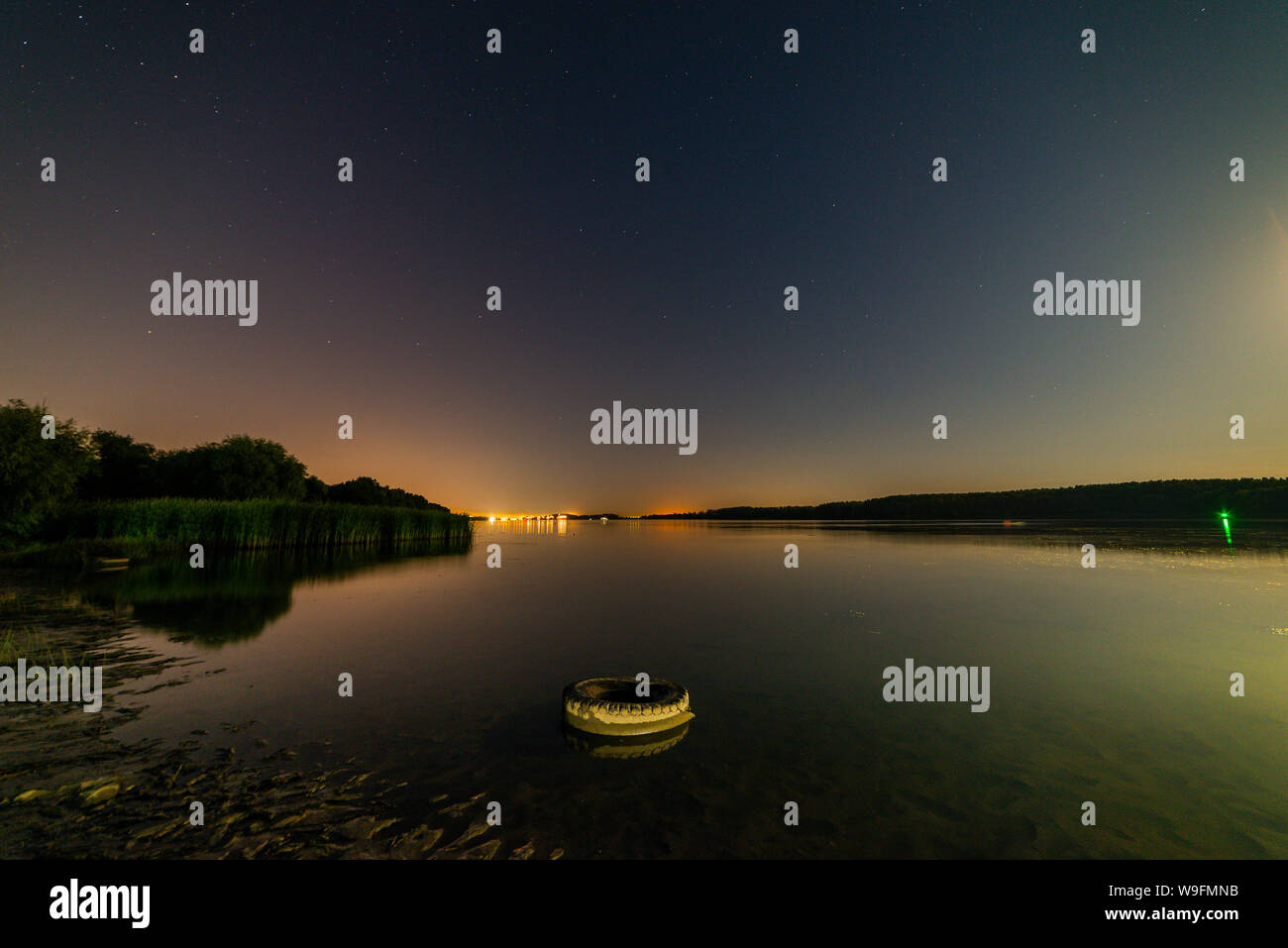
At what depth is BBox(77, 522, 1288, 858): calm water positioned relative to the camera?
586cm

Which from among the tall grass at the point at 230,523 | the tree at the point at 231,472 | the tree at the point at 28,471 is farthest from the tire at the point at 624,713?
the tree at the point at 231,472

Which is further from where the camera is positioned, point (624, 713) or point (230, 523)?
point (230, 523)

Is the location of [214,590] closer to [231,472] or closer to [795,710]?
[795,710]

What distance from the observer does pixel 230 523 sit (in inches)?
1547

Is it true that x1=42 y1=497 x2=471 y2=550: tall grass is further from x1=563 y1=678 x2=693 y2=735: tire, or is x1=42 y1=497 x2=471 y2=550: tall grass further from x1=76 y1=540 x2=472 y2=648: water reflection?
x1=563 y1=678 x2=693 y2=735: tire

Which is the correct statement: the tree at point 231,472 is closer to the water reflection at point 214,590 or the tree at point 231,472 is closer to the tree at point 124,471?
the tree at point 124,471

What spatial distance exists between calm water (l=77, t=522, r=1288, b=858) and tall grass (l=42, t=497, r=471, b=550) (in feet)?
55.8

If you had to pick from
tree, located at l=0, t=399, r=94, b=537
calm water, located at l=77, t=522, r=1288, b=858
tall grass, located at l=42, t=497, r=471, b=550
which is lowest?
calm water, located at l=77, t=522, r=1288, b=858

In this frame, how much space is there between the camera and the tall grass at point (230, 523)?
3475 cm

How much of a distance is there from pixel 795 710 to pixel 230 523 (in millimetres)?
45557

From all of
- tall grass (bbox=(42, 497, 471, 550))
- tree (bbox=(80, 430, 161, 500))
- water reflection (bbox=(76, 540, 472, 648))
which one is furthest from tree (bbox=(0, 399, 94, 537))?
tree (bbox=(80, 430, 161, 500))

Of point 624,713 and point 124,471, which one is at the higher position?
point 124,471

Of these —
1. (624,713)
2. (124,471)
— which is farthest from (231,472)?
(624,713)

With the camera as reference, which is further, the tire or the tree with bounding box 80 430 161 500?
the tree with bounding box 80 430 161 500
